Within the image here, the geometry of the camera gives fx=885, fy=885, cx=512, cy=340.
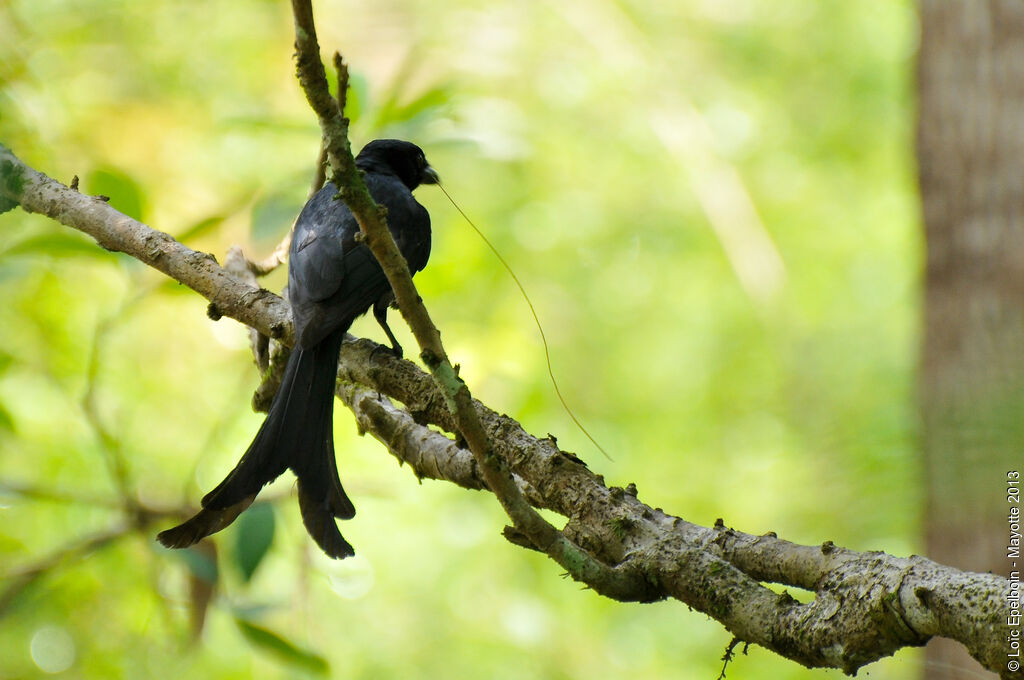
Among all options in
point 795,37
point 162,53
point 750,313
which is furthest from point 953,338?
point 162,53

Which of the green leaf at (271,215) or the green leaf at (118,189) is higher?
the green leaf at (271,215)

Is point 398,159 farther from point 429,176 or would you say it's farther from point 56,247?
point 56,247

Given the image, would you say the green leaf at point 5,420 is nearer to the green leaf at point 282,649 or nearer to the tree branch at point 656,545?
the tree branch at point 656,545

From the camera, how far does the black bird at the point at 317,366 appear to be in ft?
6.91

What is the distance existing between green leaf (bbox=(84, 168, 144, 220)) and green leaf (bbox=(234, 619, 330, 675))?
1.28 meters

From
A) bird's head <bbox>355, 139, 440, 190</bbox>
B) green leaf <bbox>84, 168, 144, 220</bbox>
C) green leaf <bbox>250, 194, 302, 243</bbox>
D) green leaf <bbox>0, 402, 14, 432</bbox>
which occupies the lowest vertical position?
green leaf <bbox>0, 402, 14, 432</bbox>

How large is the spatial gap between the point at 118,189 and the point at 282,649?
146cm

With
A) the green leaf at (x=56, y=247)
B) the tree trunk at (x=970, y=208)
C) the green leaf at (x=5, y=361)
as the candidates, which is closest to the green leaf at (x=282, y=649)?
the green leaf at (x=5, y=361)

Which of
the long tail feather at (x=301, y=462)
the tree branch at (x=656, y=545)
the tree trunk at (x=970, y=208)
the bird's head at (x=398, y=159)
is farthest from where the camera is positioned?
the bird's head at (x=398, y=159)

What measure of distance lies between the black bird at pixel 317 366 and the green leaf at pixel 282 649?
44 cm

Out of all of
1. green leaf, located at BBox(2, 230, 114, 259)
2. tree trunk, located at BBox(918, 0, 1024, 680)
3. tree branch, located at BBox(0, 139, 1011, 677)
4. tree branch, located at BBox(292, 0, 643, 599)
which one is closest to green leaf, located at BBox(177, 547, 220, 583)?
tree branch, located at BBox(0, 139, 1011, 677)

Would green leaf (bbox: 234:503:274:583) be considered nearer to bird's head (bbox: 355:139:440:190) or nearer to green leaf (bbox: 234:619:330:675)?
green leaf (bbox: 234:619:330:675)

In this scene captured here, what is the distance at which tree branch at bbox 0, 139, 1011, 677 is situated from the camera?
1331 millimetres

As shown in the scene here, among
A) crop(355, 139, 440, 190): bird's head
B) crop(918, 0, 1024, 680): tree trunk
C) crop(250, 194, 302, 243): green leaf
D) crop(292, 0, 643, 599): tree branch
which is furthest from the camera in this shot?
crop(355, 139, 440, 190): bird's head
